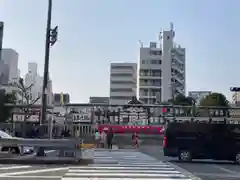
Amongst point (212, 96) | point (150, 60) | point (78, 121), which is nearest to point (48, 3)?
point (78, 121)

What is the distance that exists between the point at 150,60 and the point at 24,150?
96.1 metres

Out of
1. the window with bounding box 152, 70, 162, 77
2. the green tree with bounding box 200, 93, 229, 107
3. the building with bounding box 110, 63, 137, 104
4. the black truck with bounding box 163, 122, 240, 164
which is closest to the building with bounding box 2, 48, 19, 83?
the building with bounding box 110, 63, 137, 104

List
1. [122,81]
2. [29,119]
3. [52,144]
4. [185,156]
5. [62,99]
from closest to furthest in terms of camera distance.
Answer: [52,144], [185,156], [62,99], [29,119], [122,81]

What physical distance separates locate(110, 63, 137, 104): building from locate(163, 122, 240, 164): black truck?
97.4 metres

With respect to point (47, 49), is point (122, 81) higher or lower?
higher

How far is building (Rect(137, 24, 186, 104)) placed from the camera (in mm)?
109281

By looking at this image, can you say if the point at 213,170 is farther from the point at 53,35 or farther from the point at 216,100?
the point at 216,100

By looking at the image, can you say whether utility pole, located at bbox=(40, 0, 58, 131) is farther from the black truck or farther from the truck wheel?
the truck wheel

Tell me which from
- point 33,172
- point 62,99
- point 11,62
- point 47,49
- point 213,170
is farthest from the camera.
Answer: point 11,62

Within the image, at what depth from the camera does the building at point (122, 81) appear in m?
120

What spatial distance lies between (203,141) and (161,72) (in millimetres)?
91027

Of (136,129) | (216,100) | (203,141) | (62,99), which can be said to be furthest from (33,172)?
(216,100)

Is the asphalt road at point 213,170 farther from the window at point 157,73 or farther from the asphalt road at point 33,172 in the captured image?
the window at point 157,73

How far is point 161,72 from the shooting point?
366 ft
